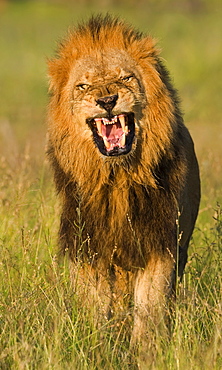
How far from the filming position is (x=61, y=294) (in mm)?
4395

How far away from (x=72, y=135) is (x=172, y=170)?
1.99ft

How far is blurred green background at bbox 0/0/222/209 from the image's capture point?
27.5 feet

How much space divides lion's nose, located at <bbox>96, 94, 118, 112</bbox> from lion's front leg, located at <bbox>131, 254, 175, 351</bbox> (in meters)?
0.92

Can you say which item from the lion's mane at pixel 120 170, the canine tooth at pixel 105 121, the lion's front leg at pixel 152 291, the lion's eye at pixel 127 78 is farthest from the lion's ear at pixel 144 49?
the lion's front leg at pixel 152 291

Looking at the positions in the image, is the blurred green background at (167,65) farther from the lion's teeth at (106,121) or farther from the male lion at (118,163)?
the lion's teeth at (106,121)

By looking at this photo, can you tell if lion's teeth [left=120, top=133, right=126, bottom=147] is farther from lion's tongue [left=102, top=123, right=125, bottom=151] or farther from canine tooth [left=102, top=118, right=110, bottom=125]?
canine tooth [left=102, top=118, right=110, bottom=125]

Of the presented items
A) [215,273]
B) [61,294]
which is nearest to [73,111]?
[61,294]

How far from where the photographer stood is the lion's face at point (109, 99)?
14.8ft

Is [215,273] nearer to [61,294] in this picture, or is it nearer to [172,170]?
[172,170]

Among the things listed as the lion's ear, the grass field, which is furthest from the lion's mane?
the grass field

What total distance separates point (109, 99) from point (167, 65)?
15.7 meters

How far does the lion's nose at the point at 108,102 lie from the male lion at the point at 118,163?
0.12 ft

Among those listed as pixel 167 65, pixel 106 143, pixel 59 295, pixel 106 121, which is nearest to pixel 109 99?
pixel 106 121

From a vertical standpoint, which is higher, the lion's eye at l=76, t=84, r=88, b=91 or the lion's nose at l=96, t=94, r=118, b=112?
the lion's eye at l=76, t=84, r=88, b=91
